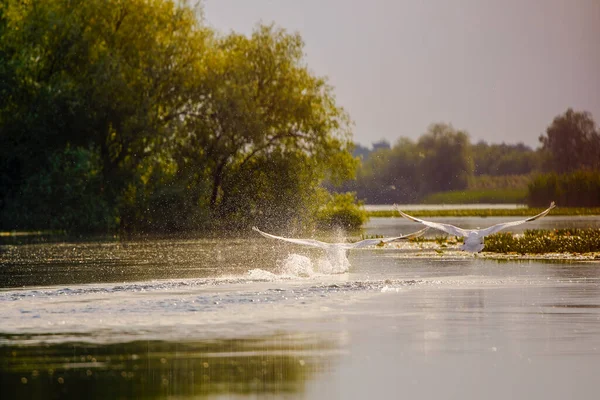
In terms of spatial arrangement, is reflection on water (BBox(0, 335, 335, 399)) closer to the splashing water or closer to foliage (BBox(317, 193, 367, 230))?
the splashing water

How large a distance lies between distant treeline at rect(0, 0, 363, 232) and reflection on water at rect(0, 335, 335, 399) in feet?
144

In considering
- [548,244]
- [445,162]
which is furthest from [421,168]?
[548,244]

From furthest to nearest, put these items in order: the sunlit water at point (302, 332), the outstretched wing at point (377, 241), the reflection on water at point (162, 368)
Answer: the outstretched wing at point (377, 241), the sunlit water at point (302, 332), the reflection on water at point (162, 368)

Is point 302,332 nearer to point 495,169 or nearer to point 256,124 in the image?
point 256,124

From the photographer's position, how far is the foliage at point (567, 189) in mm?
103500

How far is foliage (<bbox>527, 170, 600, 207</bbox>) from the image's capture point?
103500 millimetres

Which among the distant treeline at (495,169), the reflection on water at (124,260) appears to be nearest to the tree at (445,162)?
the distant treeline at (495,169)

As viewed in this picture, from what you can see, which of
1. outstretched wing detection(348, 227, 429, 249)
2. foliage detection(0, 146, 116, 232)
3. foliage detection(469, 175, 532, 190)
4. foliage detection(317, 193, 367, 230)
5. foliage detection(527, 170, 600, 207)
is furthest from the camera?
foliage detection(469, 175, 532, 190)

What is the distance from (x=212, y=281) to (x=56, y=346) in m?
10.8

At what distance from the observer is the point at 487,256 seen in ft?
135

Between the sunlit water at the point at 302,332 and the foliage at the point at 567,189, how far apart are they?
2762 inches

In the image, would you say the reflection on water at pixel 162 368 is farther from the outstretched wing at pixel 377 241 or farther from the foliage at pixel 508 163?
the foliage at pixel 508 163

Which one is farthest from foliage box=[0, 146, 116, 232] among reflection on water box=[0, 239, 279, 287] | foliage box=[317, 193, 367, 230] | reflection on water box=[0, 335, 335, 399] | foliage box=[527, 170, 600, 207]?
foliage box=[527, 170, 600, 207]

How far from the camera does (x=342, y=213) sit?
7181 centimetres
